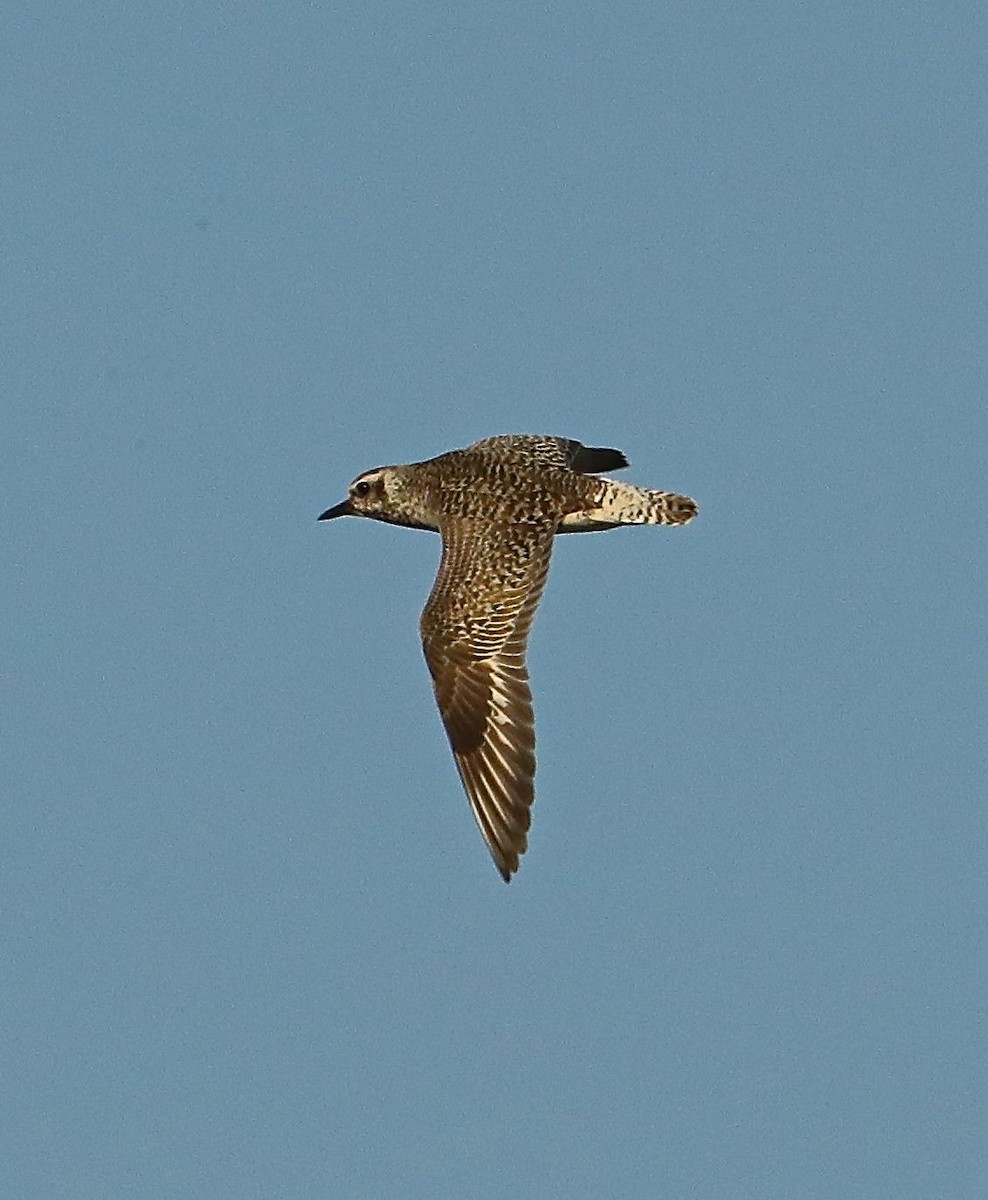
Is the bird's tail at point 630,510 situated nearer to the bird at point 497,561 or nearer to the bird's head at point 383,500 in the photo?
the bird at point 497,561

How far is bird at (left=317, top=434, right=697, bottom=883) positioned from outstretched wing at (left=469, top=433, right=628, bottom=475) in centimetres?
1

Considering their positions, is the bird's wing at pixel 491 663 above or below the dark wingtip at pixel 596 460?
below

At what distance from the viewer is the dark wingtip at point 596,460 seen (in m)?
28.4

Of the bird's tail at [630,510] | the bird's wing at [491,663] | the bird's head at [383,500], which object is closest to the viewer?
the bird's wing at [491,663]

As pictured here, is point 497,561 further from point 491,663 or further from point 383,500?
point 383,500

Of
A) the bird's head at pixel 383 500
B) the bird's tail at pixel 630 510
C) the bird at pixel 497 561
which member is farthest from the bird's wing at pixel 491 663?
the bird's head at pixel 383 500

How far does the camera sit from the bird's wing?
24750 mm

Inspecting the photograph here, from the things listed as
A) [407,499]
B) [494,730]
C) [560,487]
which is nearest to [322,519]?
[407,499]

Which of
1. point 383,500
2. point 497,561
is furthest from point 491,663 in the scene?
point 383,500

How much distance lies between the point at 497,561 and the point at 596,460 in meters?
2.62

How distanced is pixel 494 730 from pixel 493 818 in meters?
0.87

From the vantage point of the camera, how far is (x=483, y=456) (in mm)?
28422

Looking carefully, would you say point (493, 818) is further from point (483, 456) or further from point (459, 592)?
point (483, 456)

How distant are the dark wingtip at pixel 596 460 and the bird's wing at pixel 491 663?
1792 millimetres
